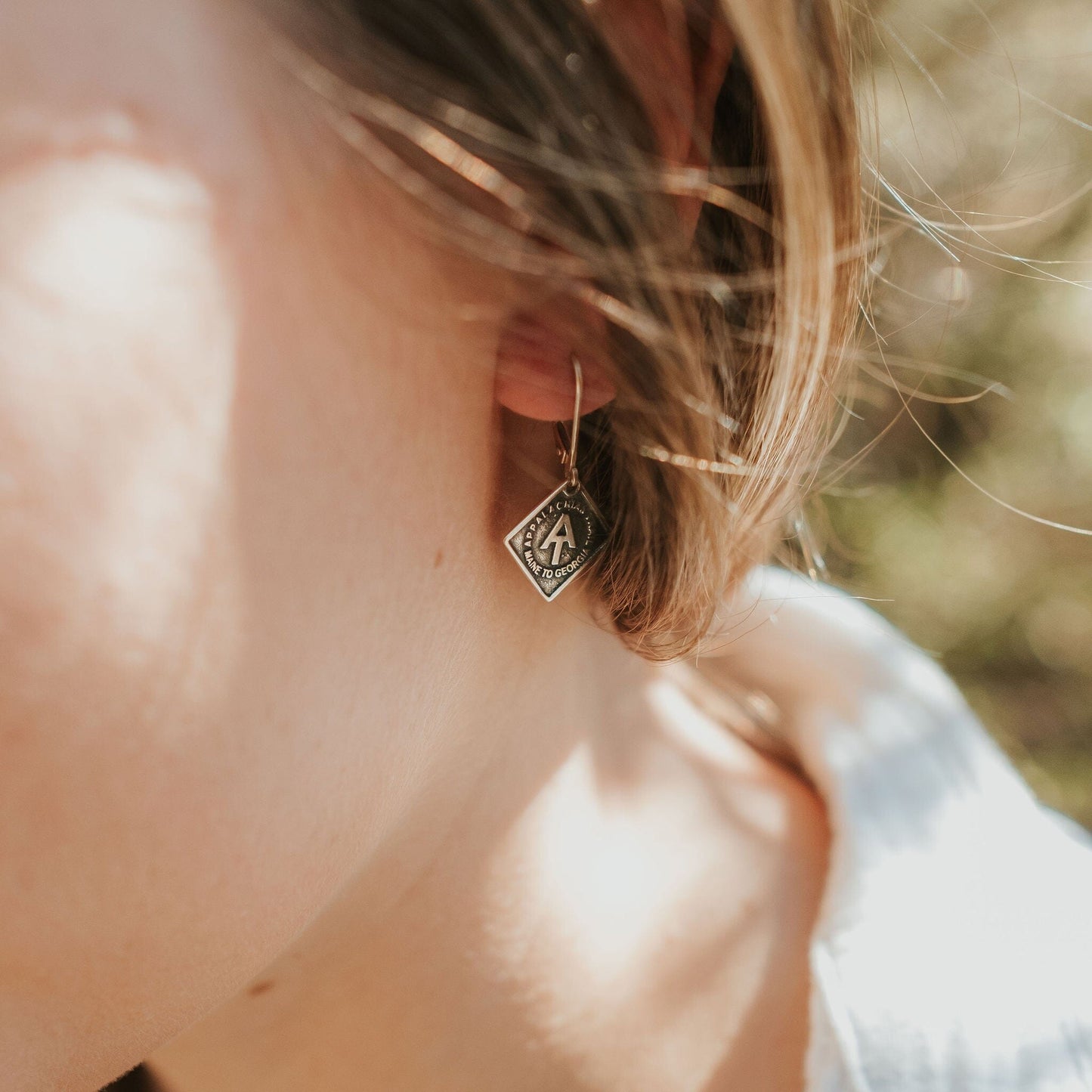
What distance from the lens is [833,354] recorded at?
80cm

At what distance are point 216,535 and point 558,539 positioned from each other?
11.7 inches

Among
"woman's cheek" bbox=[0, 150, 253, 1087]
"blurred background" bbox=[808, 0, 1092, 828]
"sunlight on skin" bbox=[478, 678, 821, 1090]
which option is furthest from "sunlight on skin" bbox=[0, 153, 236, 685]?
"blurred background" bbox=[808, 0, 1092, 828]

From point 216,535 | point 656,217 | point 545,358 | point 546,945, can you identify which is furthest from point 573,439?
point 546,945

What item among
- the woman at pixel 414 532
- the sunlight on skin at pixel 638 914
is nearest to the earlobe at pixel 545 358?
the woman at pixel 414 532

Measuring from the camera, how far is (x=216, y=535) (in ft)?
1.81

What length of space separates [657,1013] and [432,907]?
0.27 m

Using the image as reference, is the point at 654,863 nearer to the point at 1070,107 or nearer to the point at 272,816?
the point at 272,816

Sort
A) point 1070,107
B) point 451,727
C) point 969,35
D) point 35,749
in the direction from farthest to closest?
1. point 1070,107
2. point 969,35
3. point 451,727
4. point 35,749

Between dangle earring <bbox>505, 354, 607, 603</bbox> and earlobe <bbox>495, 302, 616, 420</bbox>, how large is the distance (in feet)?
0.03

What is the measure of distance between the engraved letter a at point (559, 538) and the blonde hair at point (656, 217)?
2.0 inches

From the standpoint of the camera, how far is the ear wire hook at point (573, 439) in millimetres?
693

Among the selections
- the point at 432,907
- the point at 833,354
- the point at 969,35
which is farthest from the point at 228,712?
the point at 969,35

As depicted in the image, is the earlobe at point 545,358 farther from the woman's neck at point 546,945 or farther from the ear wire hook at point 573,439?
the woman's neck at point 546,945

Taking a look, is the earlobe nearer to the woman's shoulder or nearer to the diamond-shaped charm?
the diamond-shaped charm
